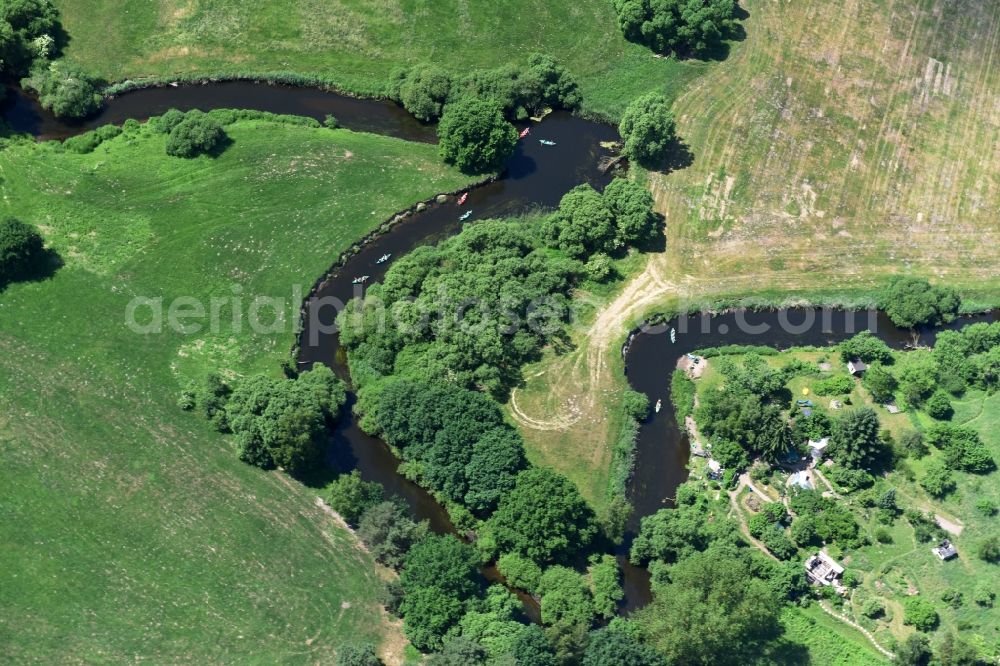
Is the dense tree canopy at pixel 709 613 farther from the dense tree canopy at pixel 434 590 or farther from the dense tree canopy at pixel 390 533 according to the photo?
the dense tree canopy at pixel 390 533

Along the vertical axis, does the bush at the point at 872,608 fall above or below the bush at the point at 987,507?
below

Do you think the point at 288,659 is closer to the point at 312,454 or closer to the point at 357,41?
the point at 312,454

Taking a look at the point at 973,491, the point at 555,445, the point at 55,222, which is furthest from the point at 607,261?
the point at 55,222

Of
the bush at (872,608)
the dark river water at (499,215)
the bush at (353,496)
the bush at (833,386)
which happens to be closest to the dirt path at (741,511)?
the dark river water at (499,215)

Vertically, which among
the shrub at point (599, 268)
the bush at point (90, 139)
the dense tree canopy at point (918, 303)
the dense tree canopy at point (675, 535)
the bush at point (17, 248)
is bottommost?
the dense tree canopy at point (675, 535)

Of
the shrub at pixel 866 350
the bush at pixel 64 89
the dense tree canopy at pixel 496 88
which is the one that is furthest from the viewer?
the dense tree canopy at pixel 496 88

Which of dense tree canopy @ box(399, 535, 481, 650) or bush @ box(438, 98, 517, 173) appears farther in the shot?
bush @ box(438, 98, 517, 173)

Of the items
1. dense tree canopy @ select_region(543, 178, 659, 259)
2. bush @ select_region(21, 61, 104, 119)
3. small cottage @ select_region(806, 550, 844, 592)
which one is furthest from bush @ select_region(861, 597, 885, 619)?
bush @ select_region(21, 61, 104, 119)

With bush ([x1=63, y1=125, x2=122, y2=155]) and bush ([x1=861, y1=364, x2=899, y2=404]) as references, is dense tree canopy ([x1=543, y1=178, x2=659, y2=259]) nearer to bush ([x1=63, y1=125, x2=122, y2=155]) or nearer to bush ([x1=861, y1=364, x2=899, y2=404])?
bush ([x1=861, y1=364, x2=899, y2=404])
